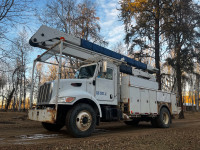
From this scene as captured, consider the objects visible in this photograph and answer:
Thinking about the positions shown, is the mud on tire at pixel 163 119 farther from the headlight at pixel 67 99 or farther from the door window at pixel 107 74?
the headlight at pixel 67 99

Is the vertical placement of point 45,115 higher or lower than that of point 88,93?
lower

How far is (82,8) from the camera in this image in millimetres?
19422

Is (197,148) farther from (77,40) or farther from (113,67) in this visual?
(77,40)

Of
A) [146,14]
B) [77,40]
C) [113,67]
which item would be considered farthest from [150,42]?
[77,40]

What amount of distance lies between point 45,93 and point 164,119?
24.2 feet

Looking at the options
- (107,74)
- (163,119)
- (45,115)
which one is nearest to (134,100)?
(107,74)

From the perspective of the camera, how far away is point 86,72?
7.89 metres

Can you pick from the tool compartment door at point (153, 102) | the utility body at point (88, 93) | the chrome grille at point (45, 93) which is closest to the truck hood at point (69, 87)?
the utility body at point (88, 93)

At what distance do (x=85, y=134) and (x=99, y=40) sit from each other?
14.7 metres

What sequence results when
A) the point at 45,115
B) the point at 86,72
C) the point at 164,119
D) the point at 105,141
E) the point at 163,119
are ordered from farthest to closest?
the point at 164,119 < the point at 163,119 < the point at 86,72 < the point at 45,115 < the point at 105,141

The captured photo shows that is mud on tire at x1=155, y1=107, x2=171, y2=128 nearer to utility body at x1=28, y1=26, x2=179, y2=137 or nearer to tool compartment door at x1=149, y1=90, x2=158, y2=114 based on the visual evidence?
utility body at x1=28, y1=26, x2=179, y2=137

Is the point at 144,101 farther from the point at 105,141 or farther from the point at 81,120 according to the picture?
the point at 105,141

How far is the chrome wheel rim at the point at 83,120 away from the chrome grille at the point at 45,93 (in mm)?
1398

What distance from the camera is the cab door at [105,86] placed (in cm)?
734
